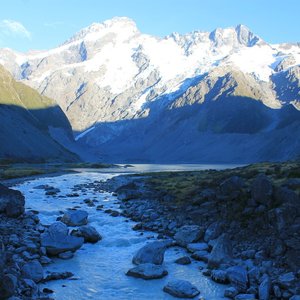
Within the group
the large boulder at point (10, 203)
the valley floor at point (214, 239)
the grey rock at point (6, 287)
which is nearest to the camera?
the grey rock at point (6, 287)

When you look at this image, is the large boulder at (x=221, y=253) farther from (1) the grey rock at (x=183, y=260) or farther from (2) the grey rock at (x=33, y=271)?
(2) the grey rock at (x=33, y=271)

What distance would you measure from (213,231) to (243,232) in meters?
1.87

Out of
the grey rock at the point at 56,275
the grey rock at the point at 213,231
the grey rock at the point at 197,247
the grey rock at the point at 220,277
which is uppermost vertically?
the grey rock at the point at 213,231

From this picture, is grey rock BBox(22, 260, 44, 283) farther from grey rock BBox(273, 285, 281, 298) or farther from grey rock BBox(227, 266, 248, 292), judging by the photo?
grey rock BBox(273, 285, 281, 298)

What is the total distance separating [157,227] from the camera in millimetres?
28781

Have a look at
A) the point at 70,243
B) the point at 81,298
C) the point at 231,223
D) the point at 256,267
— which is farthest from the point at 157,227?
the point at 81,298

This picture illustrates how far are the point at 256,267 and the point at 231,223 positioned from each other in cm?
598

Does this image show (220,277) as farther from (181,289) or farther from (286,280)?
(286,280)

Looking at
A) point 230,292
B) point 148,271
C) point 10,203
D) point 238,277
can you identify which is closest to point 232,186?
point 238,277

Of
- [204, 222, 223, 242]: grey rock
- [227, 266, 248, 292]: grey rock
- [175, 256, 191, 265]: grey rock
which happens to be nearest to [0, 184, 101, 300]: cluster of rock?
[175, 256, 191, 265]: grey rock

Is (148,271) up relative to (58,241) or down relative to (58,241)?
down

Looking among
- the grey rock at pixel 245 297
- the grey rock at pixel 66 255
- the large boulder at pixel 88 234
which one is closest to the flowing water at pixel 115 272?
the grey rock at pixel 66 255

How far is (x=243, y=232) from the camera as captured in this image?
23375 millimetres

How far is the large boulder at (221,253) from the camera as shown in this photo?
66.1ft
